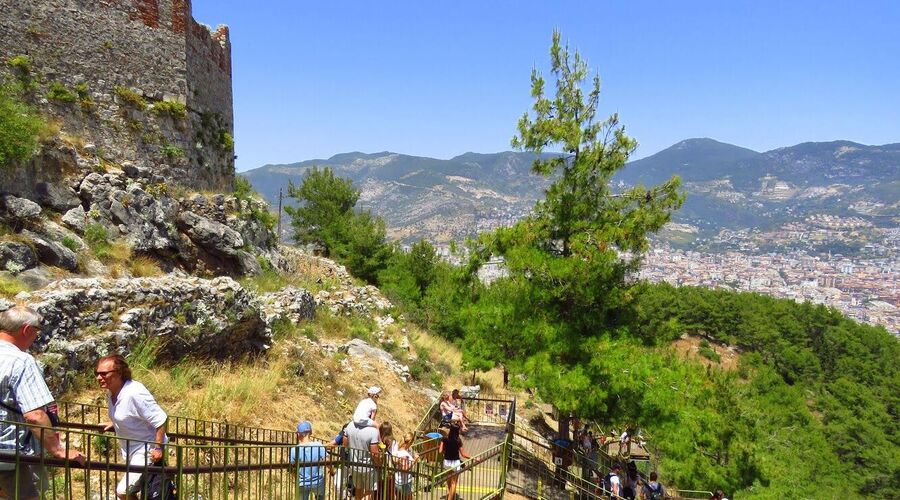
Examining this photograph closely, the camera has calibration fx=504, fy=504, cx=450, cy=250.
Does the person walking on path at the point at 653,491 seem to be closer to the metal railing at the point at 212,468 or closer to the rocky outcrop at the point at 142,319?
the metal railing at the point at 212,468

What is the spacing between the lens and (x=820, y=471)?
125ft

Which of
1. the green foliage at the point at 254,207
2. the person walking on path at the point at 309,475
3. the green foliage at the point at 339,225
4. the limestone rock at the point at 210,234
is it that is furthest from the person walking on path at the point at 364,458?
the green foliage at the point at 339,225

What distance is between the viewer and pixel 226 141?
17188 millimetres

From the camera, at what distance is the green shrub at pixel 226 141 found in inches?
672

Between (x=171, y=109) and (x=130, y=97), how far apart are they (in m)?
1.05

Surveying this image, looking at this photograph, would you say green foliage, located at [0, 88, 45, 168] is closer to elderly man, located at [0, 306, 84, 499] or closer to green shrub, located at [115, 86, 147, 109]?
green shrub, located at [115, 86, 147, 109]

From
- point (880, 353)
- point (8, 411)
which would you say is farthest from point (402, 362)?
point (880, 353)

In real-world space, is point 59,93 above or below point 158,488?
above

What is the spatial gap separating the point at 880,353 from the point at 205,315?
82102mm

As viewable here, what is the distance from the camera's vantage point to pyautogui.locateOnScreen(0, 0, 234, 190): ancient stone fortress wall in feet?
40.0

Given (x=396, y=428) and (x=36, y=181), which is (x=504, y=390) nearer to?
(x=396, y=428)

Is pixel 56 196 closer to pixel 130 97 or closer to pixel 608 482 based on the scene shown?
pixel 130 97

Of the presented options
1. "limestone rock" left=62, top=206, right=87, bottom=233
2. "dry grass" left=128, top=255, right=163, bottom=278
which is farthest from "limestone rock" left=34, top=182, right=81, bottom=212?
"dry grass" left=128, top=255, right=163, bottom=278

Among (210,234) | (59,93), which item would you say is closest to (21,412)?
(210,234)
